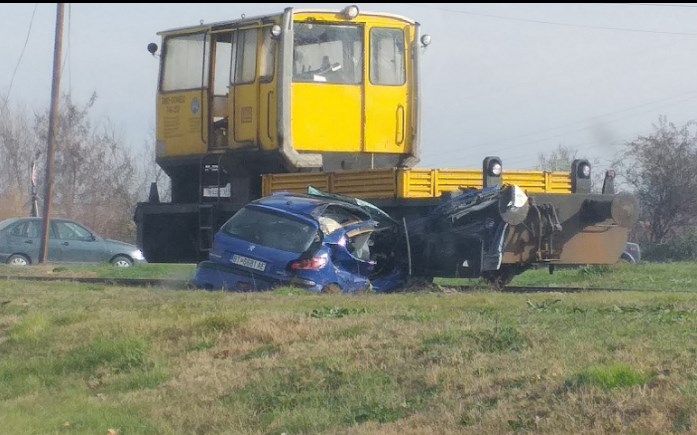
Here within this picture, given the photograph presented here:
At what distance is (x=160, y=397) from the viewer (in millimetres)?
9031

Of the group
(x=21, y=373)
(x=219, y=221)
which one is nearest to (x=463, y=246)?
(x=219, y=221)

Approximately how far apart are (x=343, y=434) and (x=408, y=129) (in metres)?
9.70

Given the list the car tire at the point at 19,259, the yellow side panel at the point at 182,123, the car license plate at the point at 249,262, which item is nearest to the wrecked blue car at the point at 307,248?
the car license plate at the point at 249,262

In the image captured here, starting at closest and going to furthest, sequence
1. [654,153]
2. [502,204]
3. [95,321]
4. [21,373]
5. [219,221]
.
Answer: [21,373]
[95,321]
[502,204]
[219,221]
[654,153]

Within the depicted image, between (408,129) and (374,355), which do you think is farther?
(408,129)

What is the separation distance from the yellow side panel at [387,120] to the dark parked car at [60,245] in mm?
11443

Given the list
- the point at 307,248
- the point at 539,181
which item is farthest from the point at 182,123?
the point at 539,181

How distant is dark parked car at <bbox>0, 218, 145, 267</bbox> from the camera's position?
86.9 feet

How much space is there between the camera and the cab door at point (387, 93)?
1625cm

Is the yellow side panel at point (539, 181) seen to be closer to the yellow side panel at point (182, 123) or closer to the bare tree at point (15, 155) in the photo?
the yellow side panel at point (182, 123)

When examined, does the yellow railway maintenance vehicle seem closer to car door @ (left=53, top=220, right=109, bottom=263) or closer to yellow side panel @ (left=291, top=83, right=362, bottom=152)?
yellow side panel @ (left=291, top=83, right=362, bottom=152)

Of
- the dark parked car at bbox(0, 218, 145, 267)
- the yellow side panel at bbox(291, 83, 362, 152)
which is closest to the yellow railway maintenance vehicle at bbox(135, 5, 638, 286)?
the yellow side panel at bbox(291, 83, 362, 152)

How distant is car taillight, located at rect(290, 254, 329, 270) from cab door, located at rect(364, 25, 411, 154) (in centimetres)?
287

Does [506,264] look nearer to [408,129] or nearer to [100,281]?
[408,129]
